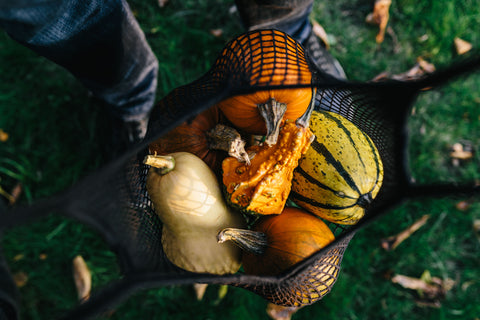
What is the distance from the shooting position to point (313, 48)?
187 centimetres

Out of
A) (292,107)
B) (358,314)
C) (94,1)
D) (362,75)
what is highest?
(94,1)

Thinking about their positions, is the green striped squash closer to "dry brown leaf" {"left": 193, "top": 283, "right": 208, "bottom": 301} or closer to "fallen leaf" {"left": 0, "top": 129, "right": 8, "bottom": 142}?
"dry brown leaf" {"left": 193, "top": 283, "right": 208, "bottom": 301}

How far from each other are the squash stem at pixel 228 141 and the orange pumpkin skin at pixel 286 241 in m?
0.24

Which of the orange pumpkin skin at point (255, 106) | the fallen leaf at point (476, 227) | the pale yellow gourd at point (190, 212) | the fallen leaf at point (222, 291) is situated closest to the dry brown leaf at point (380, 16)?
the fallen leaf at point (476, 227)

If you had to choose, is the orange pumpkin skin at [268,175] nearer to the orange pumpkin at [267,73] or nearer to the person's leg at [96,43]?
the orange pumpkin at [267,73]

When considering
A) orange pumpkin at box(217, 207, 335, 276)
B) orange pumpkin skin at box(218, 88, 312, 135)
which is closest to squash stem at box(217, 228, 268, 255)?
orange pumpkin at box(217, 207, 335, 276)

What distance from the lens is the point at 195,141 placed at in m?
1.18

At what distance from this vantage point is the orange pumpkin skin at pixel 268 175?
1031 millimetres

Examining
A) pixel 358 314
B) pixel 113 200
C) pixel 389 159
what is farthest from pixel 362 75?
pixel 113 200

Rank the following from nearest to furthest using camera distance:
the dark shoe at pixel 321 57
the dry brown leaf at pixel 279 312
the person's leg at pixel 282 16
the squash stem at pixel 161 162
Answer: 1. the squash stem at pixel 161 162
2. the person's leg at pixel 282 16
3. the dry brown leaf at pixel 279 312
4. the dark shoe at pixel 321 57

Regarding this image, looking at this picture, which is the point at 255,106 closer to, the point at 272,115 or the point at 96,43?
the point at 272,115

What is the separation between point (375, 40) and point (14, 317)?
2.32 metres

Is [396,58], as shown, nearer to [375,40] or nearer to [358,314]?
[375,40]

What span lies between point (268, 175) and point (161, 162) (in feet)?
1.05
